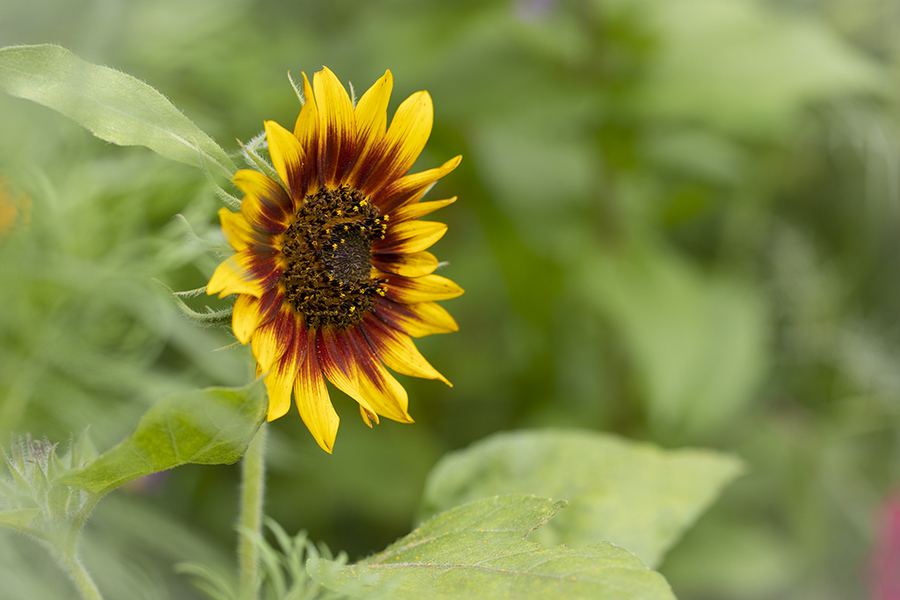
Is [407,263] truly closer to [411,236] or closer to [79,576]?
[411,236]

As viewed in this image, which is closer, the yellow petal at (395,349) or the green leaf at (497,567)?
the green leaf at (497,567)

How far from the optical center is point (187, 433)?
320mm

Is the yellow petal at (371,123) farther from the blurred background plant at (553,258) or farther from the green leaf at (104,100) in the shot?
the blurred background plant at (553,258)

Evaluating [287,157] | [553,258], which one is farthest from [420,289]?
[553,258]

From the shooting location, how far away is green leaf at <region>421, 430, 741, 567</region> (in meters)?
0.57

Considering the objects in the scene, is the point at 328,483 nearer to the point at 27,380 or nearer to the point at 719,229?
the point at 27,380

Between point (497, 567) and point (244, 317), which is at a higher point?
point (244, 317)

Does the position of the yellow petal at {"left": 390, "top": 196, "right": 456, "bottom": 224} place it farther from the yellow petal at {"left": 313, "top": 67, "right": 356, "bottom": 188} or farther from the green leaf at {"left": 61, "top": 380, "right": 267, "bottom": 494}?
the green leaf at {"left": 61, "top": 380, "right": 267, "bottom": 494}

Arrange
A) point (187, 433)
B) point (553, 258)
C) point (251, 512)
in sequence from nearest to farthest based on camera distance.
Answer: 1. point (187, 433)
2. point (251, 512)
3. point (553, 258)

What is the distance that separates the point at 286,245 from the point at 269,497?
2.39ft

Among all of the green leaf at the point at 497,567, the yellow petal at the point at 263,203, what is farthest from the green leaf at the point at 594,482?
the yellow petal at the point at 263,203

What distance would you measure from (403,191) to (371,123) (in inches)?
1.8

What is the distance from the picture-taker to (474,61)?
1.19 metres

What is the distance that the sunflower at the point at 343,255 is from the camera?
0.41 metres
